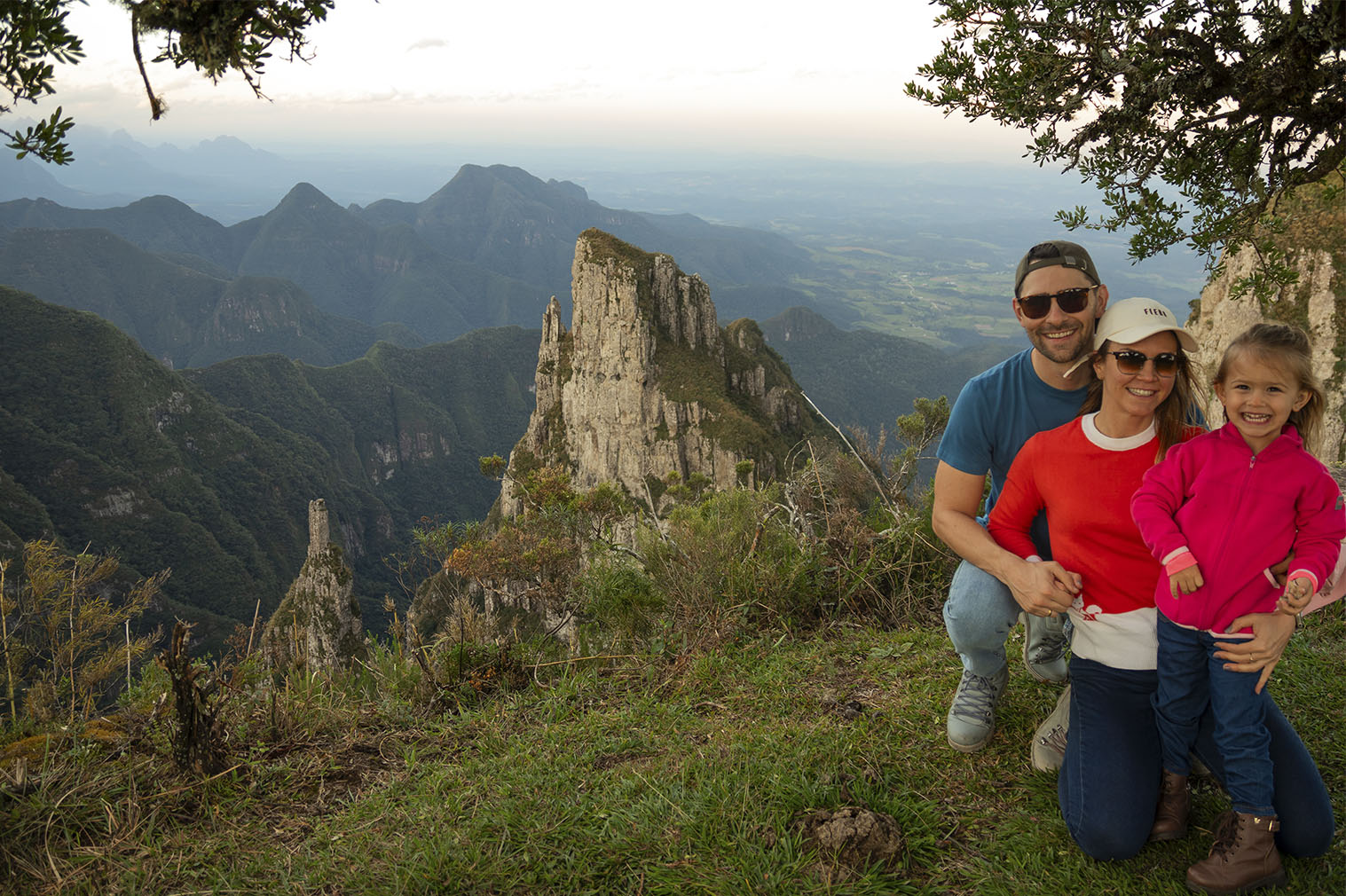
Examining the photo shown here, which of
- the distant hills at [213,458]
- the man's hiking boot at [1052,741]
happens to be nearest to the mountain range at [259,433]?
the distant hills at [213,458]

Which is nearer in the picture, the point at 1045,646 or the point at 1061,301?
the point at 1061,301

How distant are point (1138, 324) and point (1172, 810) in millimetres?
1832

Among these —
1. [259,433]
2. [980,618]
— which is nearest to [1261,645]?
[980,618]

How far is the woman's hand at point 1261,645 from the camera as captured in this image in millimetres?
2555

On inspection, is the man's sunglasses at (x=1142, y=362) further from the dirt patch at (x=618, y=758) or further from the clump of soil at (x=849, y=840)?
the dirt patch at (x=618, y=758)

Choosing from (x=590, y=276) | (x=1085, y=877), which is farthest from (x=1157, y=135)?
(x=590, y=276)

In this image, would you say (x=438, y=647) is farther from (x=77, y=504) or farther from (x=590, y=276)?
(x=77, y=504)

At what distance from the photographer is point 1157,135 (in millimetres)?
3020

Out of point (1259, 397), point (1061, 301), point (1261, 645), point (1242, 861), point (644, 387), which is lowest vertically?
point (644, 387)

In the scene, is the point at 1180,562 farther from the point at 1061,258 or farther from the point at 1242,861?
the point at 1061,258

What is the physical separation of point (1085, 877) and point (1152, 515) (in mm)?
1289

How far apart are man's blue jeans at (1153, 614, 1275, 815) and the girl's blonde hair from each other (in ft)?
2.75

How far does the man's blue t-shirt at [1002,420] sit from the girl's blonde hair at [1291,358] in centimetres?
78

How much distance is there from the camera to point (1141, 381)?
9.56 ft
